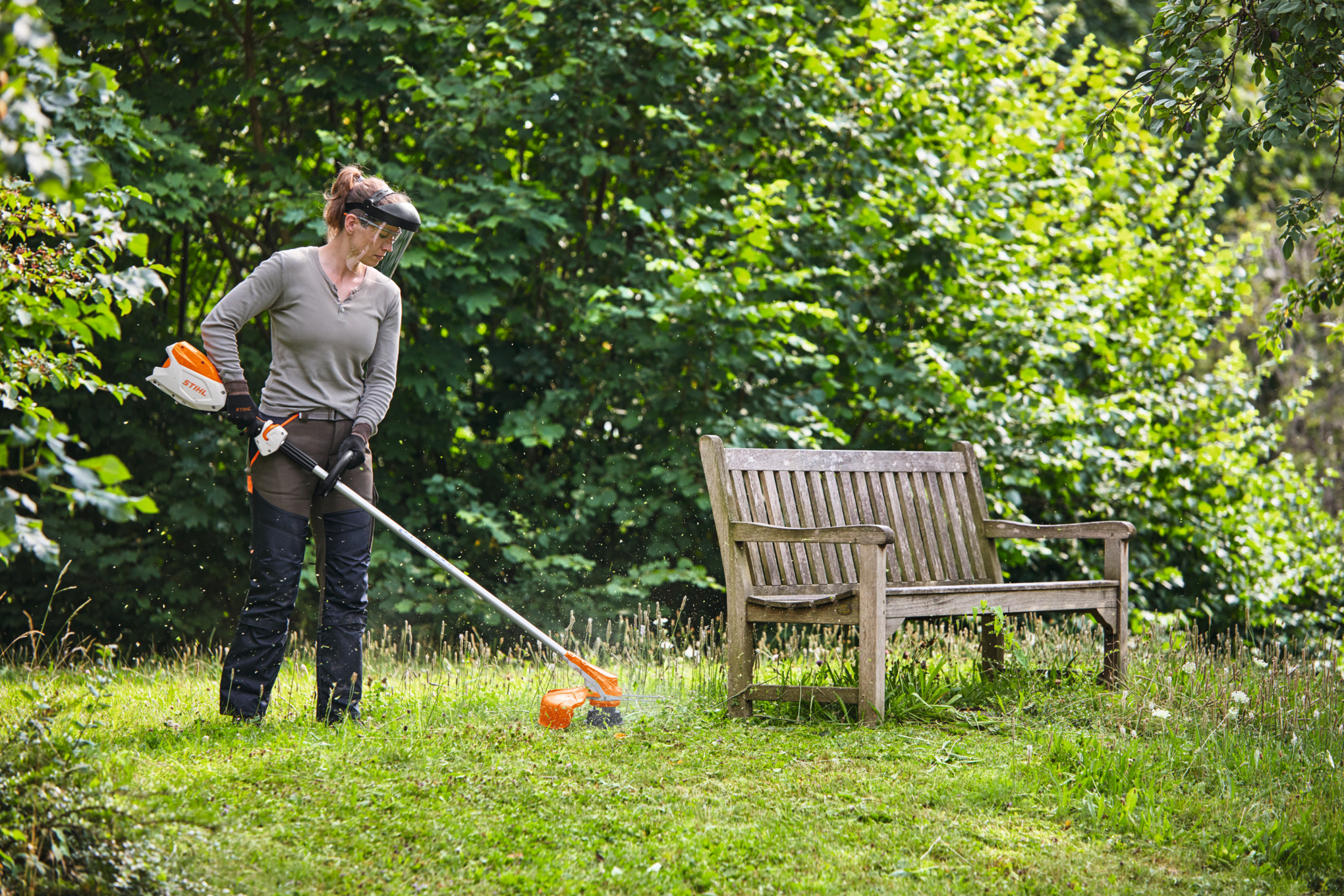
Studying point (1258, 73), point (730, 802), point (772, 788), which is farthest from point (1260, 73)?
point (730, 802)

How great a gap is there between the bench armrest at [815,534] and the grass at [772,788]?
0.75m

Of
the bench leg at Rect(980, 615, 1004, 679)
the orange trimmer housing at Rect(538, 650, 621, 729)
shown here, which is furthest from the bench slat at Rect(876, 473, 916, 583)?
the orange trimmer housing at Rect(538, 650, 621, 729)

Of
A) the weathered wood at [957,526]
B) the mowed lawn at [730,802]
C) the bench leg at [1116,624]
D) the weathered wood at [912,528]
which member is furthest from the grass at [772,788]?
the weathered wood at [957,526]

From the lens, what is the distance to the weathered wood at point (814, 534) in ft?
13.9

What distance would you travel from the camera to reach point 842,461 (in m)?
5.16

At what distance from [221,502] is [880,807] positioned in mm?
5532

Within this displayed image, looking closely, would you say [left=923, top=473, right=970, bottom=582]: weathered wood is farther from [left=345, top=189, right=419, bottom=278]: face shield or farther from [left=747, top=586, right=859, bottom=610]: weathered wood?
[left=345, top=189, right=419, bottom=278]: face shield

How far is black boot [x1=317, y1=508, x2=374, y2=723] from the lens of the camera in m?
4.18

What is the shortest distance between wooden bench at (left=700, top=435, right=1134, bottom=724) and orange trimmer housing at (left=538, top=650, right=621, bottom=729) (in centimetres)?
56

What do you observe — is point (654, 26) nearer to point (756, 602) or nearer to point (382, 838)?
point (756, 602)

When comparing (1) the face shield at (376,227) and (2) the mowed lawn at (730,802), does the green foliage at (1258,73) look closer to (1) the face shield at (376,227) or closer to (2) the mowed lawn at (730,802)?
(2) the mowed lawn at (730,802)

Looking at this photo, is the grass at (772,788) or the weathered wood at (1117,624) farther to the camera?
the weathered wood at (1117,624)

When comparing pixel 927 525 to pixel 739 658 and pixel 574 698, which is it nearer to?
pixel 739 658

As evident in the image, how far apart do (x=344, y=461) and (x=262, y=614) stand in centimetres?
65
